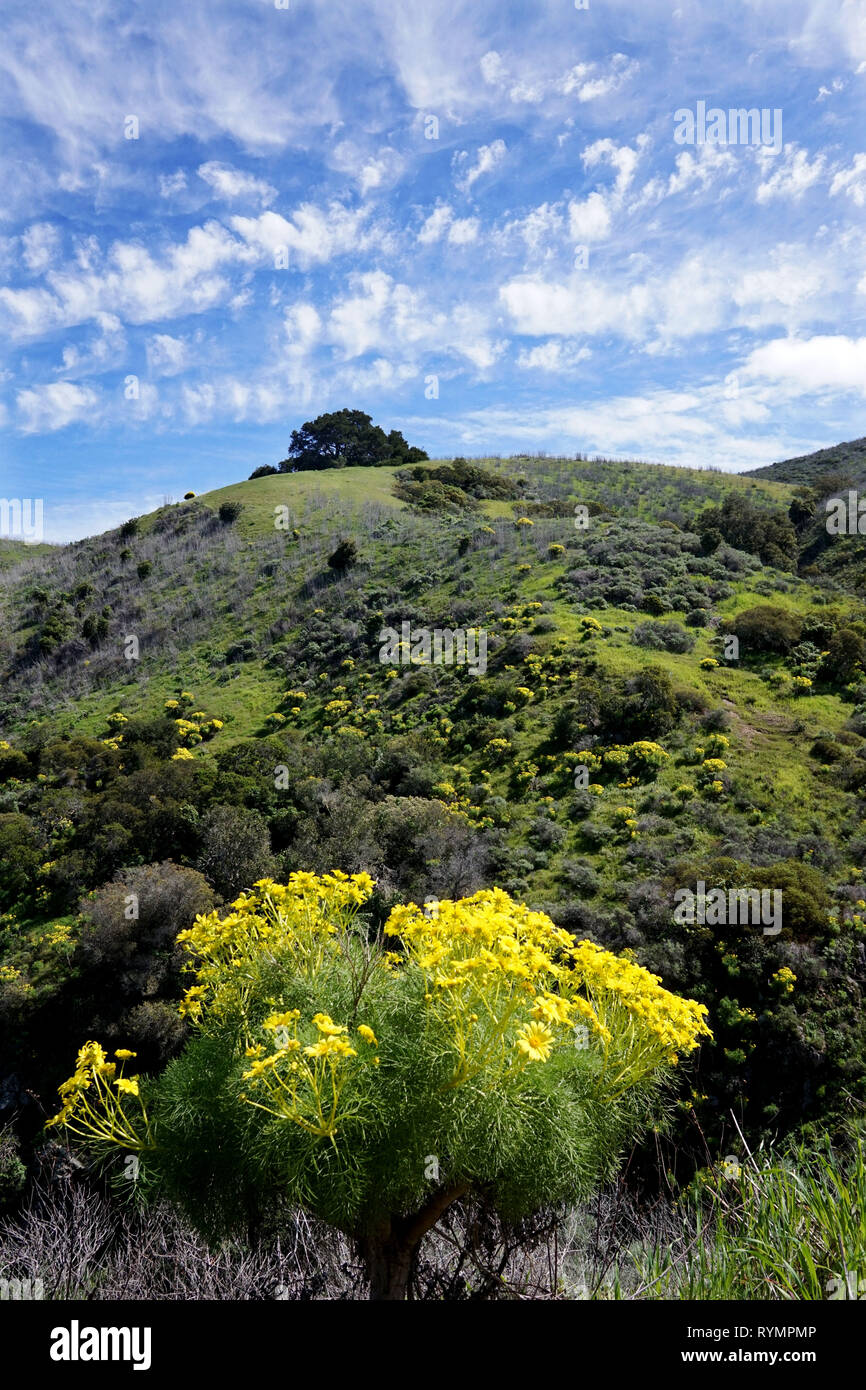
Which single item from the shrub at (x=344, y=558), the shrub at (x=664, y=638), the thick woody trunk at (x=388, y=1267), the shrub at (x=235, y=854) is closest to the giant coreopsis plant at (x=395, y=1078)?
the thick woody trunk at (x=388, y=1267)

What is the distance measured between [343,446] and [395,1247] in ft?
218

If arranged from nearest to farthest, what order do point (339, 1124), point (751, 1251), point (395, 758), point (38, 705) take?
point (751, 1251) < point (339, 1124) < point (395, 758) < point (38, 705)

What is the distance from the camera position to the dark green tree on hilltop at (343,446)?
62.9m

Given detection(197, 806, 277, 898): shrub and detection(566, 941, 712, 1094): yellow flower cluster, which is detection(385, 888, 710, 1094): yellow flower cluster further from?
detection(197, 806, 277, 898): shrub

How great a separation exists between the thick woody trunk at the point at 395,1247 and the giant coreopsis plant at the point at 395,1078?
11mm

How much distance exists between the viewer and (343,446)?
63.6 metres

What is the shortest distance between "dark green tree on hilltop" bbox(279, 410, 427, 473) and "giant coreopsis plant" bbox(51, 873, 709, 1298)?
6320 cm

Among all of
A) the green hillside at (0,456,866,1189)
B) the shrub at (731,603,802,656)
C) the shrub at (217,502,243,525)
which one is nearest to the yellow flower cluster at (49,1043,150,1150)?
the green hillside at (0,456,866,1189)

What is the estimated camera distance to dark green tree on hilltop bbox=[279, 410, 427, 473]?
6294 centimetres

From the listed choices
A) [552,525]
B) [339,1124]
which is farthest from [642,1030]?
[552,525]

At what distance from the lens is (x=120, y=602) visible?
131 ft

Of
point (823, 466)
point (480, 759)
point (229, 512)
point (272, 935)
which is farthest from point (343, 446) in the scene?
point (272, 935)

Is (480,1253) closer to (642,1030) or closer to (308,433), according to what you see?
(642,1030)
